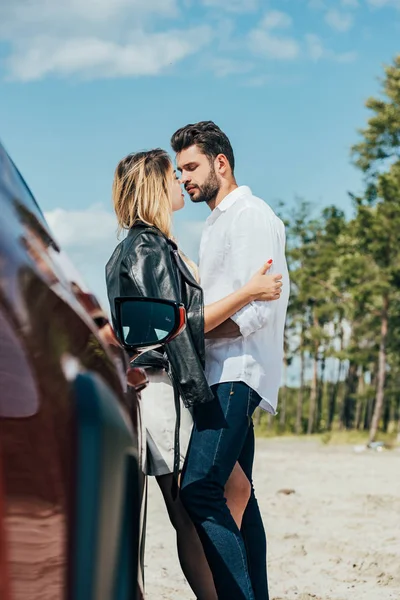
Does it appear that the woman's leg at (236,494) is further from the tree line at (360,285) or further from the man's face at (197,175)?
the tree line at (360,285)

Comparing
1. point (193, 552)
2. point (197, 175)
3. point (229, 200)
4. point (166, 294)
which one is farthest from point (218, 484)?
point (197, 175)

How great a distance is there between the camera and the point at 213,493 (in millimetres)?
3023

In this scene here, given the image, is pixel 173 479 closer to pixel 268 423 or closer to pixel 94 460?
pixel 94 460

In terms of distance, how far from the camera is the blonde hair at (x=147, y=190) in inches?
124

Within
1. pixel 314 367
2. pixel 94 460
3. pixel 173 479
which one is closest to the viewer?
pixel 94 460

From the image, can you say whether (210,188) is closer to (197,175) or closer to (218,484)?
(197,175)

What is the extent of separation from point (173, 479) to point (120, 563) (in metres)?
1.18

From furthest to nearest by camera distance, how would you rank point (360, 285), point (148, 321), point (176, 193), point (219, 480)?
point (360, 285)
point (176, 193)
point (219, 480)
point (148, 321)

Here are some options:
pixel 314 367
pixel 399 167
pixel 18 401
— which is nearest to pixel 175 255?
pixel 18 401

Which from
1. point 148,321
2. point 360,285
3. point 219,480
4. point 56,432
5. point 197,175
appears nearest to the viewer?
point 56,432

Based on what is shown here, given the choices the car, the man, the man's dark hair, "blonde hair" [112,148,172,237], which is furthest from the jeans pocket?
the car

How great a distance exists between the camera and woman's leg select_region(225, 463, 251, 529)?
3.33 meters

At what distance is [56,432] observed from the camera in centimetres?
146

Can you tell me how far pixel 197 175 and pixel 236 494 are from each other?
1181 millimetres
